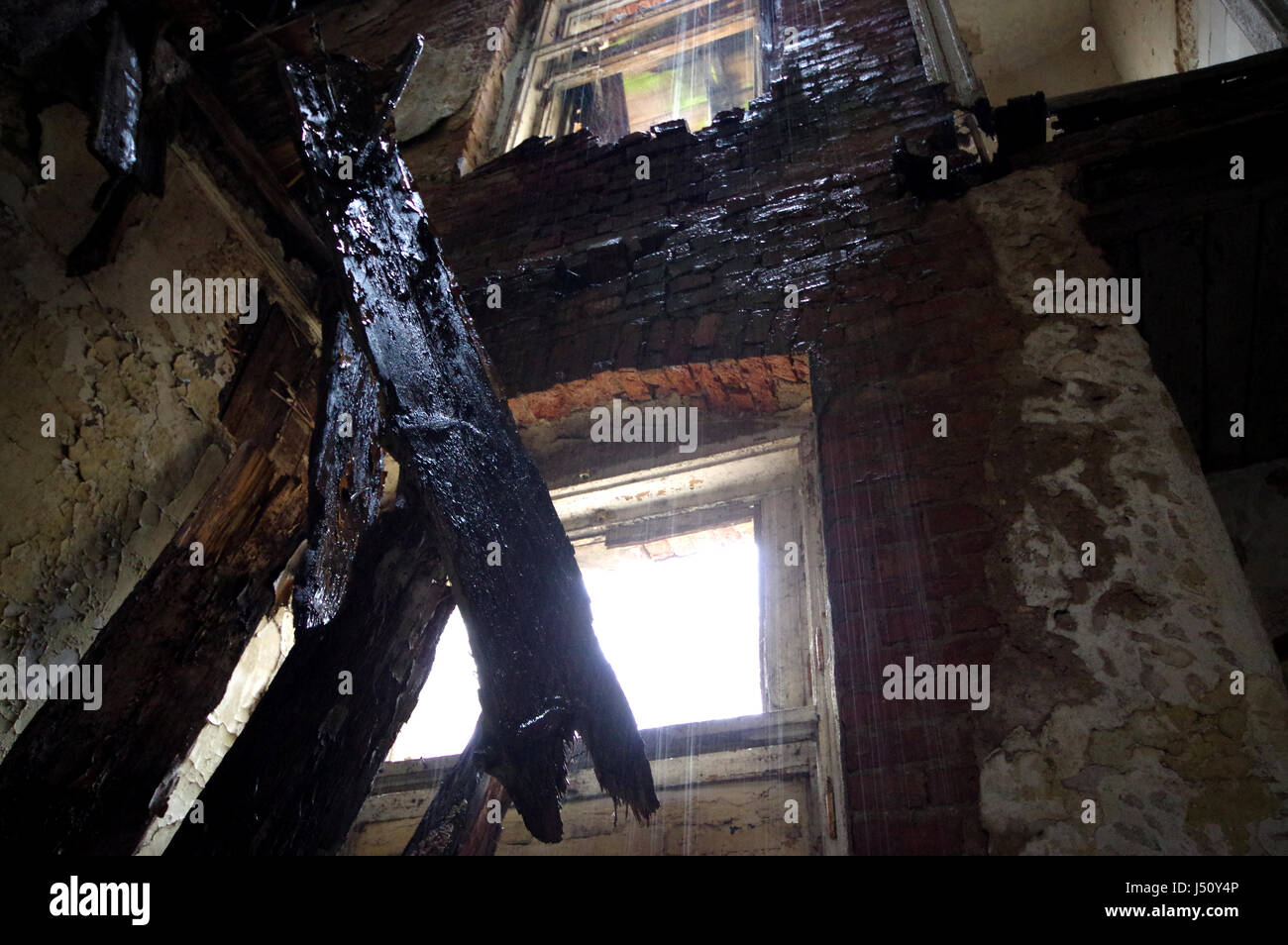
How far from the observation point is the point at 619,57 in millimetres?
4406

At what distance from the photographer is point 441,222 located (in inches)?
133

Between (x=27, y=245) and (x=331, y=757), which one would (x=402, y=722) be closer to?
(x=331, y=757)

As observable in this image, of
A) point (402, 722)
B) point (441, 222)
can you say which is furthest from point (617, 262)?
point (402, 722)

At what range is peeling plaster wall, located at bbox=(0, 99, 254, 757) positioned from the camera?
84.6 inches

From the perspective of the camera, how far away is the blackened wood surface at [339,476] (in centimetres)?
127

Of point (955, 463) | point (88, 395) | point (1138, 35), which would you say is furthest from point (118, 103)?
point (1138, 35)

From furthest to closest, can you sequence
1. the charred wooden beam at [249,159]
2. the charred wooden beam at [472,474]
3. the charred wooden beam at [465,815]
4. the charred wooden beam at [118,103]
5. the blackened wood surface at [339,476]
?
the charred wooden beam at [249,159] < the charred wooden beam at [118,103] < the charred wooden beam at [465,815] < the blackened wood surface at [339,476] < the charred wooden beam at [472,474]

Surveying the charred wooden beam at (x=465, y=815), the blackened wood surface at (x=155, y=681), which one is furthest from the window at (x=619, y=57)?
the charred wooden beam at (x=465, y=815)

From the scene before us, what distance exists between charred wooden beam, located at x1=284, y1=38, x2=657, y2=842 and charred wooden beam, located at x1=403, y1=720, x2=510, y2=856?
633mm

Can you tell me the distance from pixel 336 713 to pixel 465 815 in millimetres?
621

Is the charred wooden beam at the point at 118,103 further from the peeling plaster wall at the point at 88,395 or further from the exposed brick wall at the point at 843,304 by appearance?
the exposed brick wall at the point at 843,304

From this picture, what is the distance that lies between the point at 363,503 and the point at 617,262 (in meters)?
1.60

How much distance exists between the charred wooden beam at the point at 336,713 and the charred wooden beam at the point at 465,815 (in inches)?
15.3

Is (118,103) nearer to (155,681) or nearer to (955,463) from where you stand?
(155,681)
